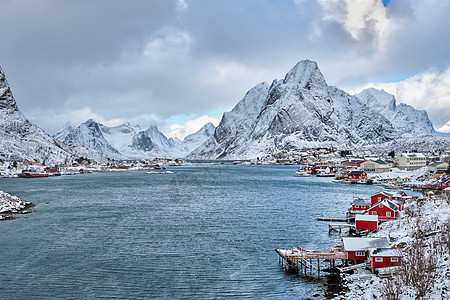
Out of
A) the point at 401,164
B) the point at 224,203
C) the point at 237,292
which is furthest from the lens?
the point at 401,164

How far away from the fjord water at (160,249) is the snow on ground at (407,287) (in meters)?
1.80

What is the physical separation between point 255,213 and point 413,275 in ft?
121

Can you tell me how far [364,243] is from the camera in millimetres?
30656

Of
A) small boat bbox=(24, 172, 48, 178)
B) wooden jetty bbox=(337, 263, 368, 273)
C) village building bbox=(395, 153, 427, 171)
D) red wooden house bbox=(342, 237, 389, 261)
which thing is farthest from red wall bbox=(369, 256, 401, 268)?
small boat bbox=(24, 172, 48, 178)

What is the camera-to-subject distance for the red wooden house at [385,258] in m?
27.3

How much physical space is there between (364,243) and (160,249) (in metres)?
20.0

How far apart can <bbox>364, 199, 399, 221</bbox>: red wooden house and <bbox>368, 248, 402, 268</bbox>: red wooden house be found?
19240mm

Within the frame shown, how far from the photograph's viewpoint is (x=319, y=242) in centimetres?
3806

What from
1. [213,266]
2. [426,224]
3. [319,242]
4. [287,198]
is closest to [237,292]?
[213,266]

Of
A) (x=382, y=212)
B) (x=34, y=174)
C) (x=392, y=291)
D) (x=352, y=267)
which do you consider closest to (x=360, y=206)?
(x=382, y=212)

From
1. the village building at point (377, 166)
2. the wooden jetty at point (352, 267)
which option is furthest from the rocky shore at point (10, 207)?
the village building at point (377, 166)

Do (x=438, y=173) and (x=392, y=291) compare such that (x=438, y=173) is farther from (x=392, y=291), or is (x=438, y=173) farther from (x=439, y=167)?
(x=392, y=291)

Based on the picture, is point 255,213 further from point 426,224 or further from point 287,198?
point 426,224

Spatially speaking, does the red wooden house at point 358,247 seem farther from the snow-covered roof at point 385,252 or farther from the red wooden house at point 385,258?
the red wooden house at point 385,258
